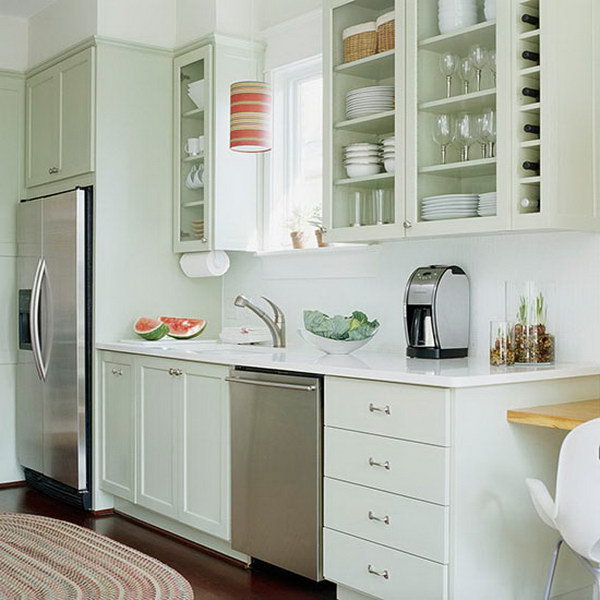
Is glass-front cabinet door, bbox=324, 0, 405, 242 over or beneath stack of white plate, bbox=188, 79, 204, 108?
beneath

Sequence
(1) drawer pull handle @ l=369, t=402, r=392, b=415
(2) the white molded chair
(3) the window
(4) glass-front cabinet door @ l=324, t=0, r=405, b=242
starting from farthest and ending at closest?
(3) the window, (4) glass-front cabinet door @ l=324, t=0, r=405, b=242, (1) drawer pull handle @ l=369, t=402, r=392, b=415, (2) the white molded chair

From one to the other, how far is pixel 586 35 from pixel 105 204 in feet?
8.31

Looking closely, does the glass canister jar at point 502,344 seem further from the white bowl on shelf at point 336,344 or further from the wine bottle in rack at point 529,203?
the white bowl on shelf at point 336,344

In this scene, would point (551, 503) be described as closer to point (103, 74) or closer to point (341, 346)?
point (341, 346)

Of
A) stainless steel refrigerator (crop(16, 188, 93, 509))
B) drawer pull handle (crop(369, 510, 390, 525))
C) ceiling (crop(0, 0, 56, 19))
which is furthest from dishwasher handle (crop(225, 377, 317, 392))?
ceiling (crop(0, 0, 56, 19))

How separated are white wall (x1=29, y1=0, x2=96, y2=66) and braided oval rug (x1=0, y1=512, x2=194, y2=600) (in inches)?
97.8

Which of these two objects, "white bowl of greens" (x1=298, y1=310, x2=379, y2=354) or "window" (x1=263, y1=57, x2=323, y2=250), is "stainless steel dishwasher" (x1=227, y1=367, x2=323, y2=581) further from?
"window" (x1=263, y1=57, x2=323, y2=250)

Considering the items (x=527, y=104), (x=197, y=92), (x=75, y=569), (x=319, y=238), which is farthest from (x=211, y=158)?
(x=75, y=569)

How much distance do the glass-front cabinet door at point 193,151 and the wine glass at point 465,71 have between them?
1.63 m

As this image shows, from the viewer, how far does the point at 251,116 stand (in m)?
4.04

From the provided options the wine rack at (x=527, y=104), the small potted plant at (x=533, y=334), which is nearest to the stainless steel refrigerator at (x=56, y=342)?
the small potted plant at (x=533, y=334)

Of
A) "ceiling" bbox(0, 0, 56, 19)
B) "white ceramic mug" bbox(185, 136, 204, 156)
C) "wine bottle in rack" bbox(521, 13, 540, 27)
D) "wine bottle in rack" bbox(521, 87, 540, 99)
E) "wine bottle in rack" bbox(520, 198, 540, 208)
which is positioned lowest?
"wine bottle in rack" bbox(520, 198, 540, 208)

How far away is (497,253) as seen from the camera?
3545 mm

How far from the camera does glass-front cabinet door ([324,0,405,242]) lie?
11.7 feet
